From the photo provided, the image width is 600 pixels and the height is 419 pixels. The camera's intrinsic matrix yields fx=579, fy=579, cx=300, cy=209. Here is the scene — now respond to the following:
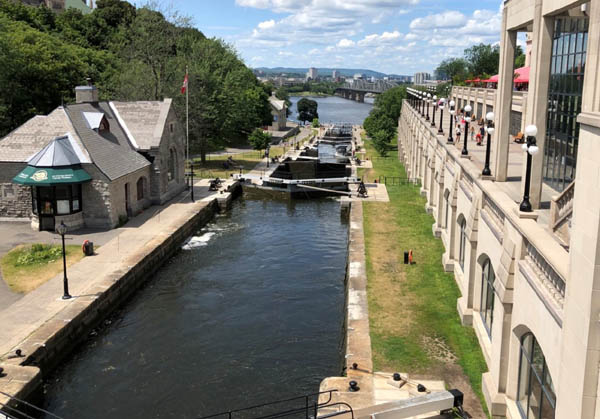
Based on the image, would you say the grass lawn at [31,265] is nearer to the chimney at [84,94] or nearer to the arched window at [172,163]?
the chimney at [84,94]

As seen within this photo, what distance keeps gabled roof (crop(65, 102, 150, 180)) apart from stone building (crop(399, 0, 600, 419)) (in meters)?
21.1

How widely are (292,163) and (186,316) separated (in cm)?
4122

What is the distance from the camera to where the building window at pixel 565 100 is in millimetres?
19656

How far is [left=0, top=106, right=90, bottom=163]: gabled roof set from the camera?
3603 cm

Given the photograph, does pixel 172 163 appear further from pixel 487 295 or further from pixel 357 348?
pixel 487 295

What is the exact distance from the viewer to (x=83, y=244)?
30547 mm

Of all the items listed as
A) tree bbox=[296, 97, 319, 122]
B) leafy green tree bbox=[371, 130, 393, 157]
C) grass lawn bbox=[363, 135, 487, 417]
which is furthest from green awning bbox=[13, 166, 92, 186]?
tree bbox=[296, 97, 319, 122]

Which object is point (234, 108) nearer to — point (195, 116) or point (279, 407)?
point (195, 116)

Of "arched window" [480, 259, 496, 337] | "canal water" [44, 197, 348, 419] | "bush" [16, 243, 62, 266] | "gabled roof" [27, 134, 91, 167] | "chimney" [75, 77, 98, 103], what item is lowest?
"canal water" [44, 197, 348, 419]

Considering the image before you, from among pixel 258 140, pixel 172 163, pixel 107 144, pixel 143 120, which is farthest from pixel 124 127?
pixel 258 140

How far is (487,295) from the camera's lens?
19781 mm

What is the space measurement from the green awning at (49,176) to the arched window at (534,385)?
27.7 meters

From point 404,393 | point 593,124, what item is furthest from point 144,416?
point 593,124

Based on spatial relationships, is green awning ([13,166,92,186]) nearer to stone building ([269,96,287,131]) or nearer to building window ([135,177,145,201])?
building window ([135,177,145,201])
